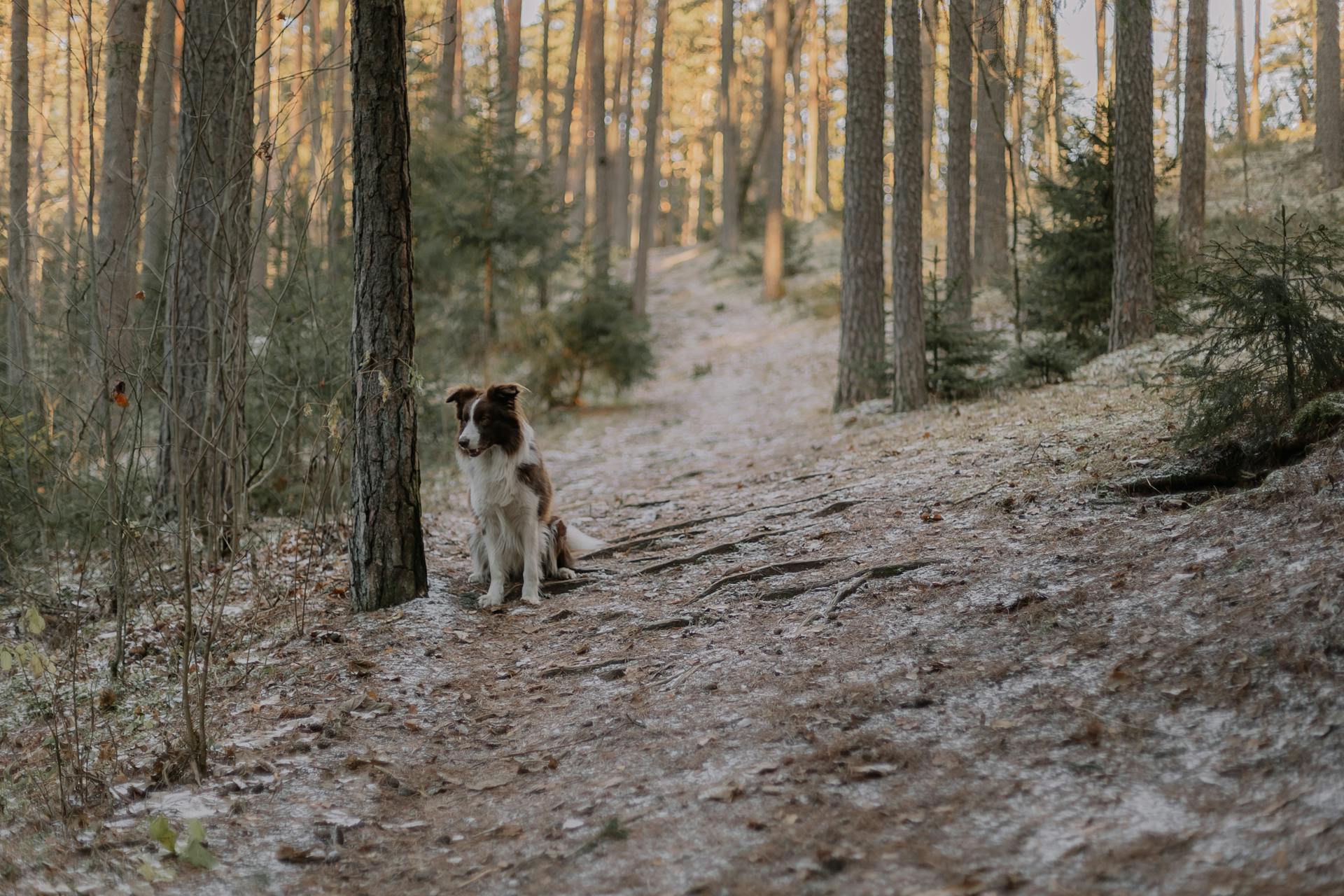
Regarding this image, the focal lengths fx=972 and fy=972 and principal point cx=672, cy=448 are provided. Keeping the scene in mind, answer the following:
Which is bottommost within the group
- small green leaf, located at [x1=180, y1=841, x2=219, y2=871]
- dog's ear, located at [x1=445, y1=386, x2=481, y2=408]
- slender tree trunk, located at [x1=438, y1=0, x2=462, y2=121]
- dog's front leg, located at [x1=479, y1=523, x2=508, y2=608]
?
small green leaf, located at [x1=180, y1=841, x2=219, y2=871]

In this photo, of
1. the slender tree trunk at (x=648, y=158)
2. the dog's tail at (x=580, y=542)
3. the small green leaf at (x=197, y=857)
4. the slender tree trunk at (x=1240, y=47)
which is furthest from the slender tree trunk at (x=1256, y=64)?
the small green leaf at (x=197, y=857)

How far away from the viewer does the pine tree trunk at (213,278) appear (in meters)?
4.68

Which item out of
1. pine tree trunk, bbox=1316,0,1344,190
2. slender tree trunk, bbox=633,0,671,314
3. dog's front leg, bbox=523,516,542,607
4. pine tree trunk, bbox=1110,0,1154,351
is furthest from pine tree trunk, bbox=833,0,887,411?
slender tree trunk, bbox=633,0,671,314

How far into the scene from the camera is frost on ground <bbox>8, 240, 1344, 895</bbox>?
3.30m

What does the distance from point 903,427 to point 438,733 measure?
301 inches

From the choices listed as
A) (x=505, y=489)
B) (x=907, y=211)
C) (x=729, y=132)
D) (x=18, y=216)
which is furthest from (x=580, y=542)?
(x=729, y=132)

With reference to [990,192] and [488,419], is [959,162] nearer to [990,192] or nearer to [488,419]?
[990,192]

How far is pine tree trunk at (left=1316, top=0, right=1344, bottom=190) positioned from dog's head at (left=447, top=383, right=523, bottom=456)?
62.7ft

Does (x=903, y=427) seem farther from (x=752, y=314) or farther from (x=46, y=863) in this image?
(x=752, y=314)

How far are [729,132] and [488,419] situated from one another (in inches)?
1156

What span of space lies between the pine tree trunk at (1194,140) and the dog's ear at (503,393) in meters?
13.5

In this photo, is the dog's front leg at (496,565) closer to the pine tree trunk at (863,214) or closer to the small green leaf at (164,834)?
the small green leaf at (164,834)

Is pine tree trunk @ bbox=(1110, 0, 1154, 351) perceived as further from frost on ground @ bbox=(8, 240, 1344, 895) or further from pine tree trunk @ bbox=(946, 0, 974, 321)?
frost on ground @ bbox=(8, 240, 1344, 895)

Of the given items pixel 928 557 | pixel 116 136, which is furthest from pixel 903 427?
pixel 116 136
